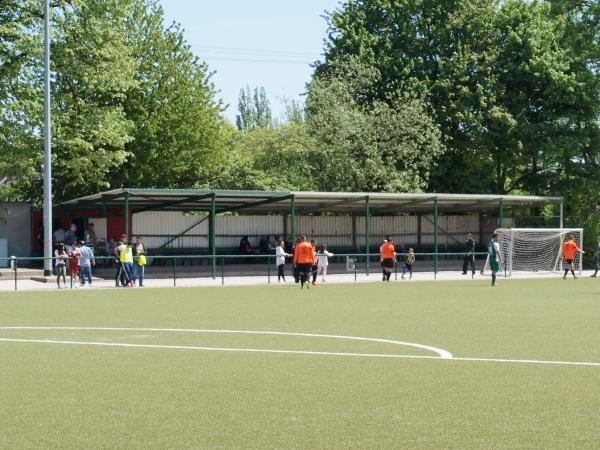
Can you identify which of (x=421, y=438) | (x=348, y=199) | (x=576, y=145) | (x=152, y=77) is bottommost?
(x=421, y=438)

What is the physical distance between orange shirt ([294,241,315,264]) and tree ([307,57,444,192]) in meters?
22.4

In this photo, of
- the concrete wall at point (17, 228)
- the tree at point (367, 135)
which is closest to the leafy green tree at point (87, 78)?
the concrete wall at point (17, 228)

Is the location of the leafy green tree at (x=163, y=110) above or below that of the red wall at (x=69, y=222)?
above

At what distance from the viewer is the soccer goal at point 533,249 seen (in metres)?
47.7

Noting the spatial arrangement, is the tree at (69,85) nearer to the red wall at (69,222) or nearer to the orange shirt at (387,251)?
the red wall at (69,222)

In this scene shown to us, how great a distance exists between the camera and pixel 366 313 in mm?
22422

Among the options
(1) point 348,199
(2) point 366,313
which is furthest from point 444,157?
(2) point 366,313

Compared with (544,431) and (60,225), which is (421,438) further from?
(60,225)

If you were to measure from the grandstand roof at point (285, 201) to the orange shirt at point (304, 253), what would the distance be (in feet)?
19.9

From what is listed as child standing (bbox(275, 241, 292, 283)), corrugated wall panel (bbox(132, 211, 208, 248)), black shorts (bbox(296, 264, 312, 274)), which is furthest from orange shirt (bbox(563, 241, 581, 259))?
corrugated wall panel (bbox(132, 211, 208, 248))

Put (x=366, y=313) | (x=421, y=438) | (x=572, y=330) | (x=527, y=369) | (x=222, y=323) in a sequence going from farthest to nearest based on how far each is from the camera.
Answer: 1. (x=366, y=313)
2. (x=222, y=323)
3. (x=572, y=330)
4. (x=527, y=369)
5. (x=421, y=438)

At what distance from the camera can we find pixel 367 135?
5828 cm

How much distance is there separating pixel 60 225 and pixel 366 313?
1159 inches

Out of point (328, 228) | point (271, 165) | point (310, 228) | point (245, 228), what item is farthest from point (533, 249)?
point (271, 165)
